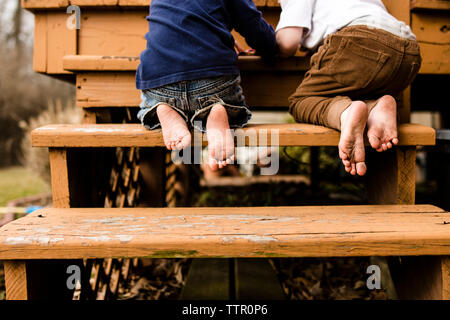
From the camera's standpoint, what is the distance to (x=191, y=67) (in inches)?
47.0

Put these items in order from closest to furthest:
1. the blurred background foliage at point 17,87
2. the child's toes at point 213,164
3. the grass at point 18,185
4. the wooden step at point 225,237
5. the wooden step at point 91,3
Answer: the wooden step at point 225,237, the child's toes at point 213,164, the wooden step at point 91,3, the grass at point 18,185, the blurred background foliage at point 17,87

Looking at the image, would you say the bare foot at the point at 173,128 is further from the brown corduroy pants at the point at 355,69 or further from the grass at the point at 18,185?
the grass at the point at 18,185

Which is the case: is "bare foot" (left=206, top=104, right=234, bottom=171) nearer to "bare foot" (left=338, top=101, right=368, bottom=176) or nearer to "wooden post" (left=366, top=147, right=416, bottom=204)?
"bare foot" (left=338, top=101, right=368, bottom=176)

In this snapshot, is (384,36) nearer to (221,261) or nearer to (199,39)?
(199,39)

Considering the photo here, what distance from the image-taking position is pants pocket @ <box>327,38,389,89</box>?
1206mm

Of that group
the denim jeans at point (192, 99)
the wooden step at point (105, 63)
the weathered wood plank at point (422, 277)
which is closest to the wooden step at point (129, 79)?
the wooden step at point (105, 63)

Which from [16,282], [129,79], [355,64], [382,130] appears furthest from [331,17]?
[16,282]

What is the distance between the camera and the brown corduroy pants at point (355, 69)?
120 centimetres

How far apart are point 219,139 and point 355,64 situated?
22.3 inches

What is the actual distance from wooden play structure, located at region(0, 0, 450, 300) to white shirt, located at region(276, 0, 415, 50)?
16 centimetres

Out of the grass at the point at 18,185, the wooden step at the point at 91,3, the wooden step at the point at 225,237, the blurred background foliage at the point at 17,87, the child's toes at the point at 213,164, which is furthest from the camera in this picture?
the blurred background foliage at the point at 17,87

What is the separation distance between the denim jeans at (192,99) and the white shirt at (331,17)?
1.29 feet

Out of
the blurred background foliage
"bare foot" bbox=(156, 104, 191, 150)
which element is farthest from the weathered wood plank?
the blurred background foliage
